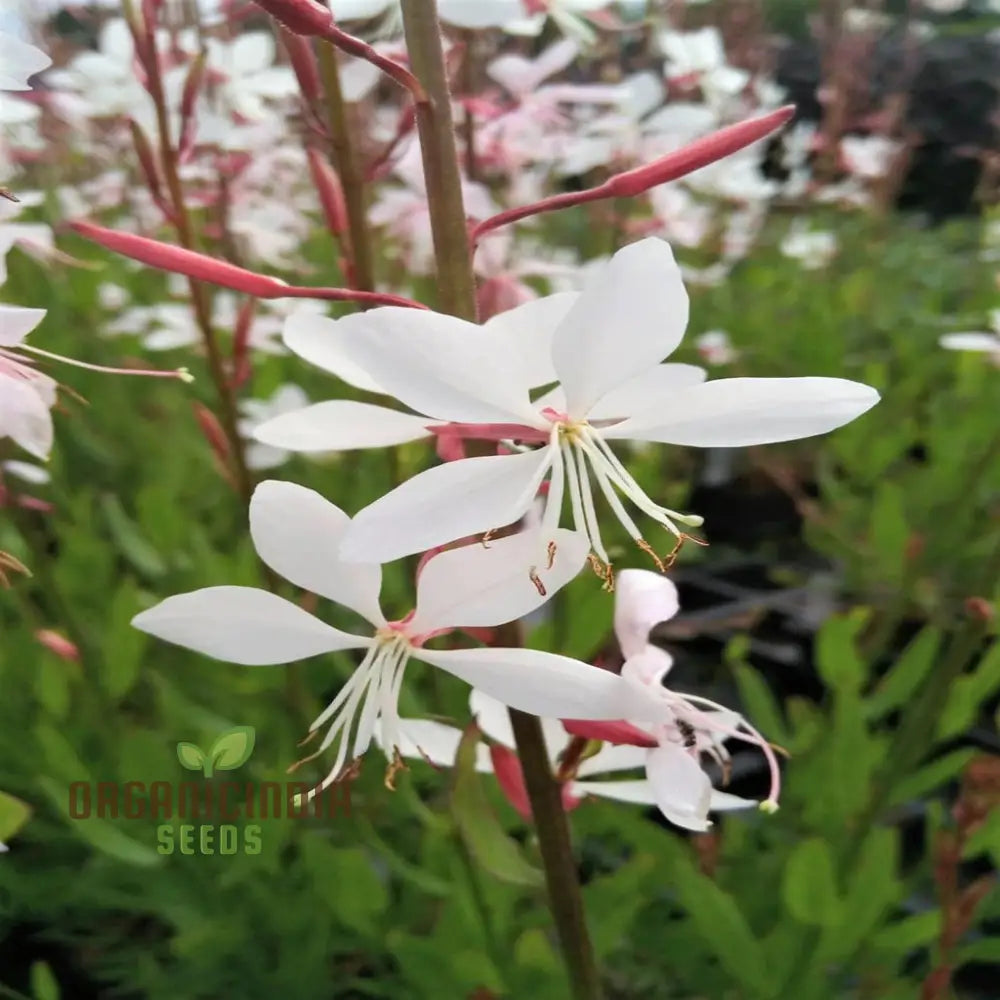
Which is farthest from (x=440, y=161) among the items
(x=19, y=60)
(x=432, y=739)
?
(x=432, y=739)

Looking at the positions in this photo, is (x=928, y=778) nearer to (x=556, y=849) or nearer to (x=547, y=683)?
(x=556, y=849)

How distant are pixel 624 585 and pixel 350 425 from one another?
0.15 m

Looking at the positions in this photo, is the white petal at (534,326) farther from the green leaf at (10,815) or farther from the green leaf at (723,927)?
the green leaf at (723,927)

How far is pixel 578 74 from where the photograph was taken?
107 inches

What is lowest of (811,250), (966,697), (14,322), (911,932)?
(911,932)

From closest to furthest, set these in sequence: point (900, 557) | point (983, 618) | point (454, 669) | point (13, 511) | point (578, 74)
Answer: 1. point (454, 669)
2. point (983, 618)
3. point (13, 511)
4. point (900, 557)
5. point (578, 74)

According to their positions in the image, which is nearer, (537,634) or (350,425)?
(350,425)

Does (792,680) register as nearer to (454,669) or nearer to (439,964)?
(439,964)

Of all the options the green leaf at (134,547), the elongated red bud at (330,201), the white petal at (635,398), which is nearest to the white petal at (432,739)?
the white petal at (635,398)

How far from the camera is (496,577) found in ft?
1.20

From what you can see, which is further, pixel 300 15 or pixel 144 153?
pixel 144 153

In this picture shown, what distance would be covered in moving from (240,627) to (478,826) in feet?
0.52

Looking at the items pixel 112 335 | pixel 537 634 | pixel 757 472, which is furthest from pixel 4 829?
pixel 757 472

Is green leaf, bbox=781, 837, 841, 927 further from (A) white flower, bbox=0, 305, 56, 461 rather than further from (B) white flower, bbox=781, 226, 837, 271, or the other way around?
(B) white flower, bbox=781, 226, 837, 271
